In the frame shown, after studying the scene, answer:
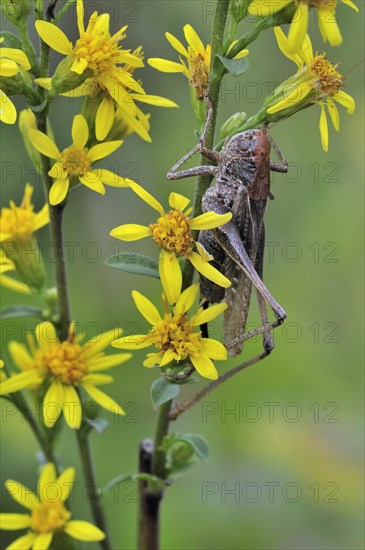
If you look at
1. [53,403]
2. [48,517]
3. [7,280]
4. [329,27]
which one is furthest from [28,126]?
[48,517]

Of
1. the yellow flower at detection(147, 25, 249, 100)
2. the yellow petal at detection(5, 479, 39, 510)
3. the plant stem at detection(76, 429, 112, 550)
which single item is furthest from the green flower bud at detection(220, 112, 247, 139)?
the yellow petal at detection(5, 479, 39, 510)

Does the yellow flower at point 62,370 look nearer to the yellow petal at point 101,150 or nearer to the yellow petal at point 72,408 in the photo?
the yellow petal at point 72,408

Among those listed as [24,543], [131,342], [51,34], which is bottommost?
[24,543]

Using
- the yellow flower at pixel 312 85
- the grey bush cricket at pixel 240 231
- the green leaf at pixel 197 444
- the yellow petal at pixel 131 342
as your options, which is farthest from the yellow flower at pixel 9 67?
the green leaf at pixel 197 444

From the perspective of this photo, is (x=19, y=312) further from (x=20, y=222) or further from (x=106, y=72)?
(x=106, y=72)

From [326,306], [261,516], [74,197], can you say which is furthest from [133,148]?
[261,516]

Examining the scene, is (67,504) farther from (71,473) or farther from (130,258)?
(130,258)
